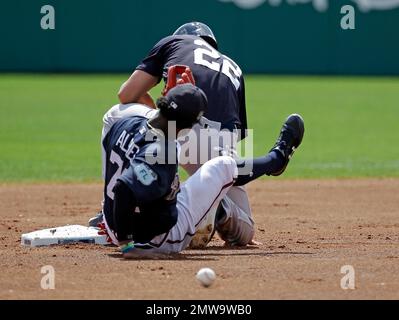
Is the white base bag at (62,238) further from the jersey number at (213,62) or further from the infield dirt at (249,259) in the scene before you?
the jersey number at (213,62)

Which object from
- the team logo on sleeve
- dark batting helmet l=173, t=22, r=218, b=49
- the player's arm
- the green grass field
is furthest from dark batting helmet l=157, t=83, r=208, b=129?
the green grass field

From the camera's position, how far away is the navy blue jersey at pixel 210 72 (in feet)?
21.2

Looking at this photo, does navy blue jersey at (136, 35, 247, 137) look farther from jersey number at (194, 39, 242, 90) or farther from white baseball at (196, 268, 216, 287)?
white baseball at (196, 268, 216, 287)

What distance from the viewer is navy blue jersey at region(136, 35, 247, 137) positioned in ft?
21.2

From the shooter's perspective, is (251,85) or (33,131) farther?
(251,85)

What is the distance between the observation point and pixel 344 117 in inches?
715

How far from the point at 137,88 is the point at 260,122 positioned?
Answer: 1054 centimetres

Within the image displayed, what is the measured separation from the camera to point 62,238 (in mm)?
6586

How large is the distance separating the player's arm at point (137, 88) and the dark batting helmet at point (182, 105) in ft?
3.05

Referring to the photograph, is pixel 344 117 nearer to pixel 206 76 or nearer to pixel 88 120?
pixel 88 120

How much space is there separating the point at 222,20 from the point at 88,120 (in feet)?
26.4

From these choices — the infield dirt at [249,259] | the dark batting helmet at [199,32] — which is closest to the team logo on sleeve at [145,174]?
the infield dirt at [249,259]
